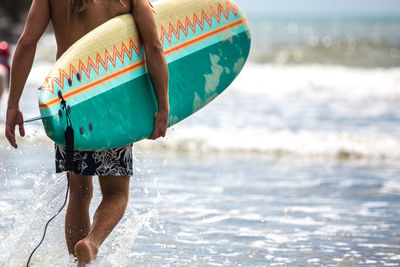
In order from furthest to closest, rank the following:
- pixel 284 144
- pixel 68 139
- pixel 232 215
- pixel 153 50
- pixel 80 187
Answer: pixel 284 144, pixel 232 215, pixel 80 187, pixel 153 50, pixel 68 139

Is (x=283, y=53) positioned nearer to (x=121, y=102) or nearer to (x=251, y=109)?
(x=251, y=109)

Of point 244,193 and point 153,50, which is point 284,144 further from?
point 153,50

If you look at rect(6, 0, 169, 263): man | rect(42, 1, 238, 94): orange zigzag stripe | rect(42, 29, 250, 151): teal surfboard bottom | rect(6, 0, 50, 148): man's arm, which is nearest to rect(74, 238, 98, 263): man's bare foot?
rect(6, 0, 169, 263): man

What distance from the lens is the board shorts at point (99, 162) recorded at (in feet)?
9.14

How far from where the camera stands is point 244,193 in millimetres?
5137

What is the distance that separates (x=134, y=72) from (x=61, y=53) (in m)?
0.30

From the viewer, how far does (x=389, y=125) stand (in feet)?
28.8

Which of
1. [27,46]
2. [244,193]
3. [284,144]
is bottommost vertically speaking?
[284,144]

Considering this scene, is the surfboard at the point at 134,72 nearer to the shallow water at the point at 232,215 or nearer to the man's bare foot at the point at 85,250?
the man's bare foot at the point at 85,250

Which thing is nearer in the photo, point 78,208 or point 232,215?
point 78,208

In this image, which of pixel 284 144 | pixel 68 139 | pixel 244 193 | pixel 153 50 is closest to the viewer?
pixel 68 139

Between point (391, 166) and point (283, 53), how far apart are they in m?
15.3

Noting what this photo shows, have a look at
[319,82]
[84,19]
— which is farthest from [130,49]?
[319,82]

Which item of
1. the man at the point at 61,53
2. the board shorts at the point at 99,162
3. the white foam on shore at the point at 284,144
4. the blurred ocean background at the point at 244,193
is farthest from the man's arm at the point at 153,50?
the white foam on shore at the point at 284,144
